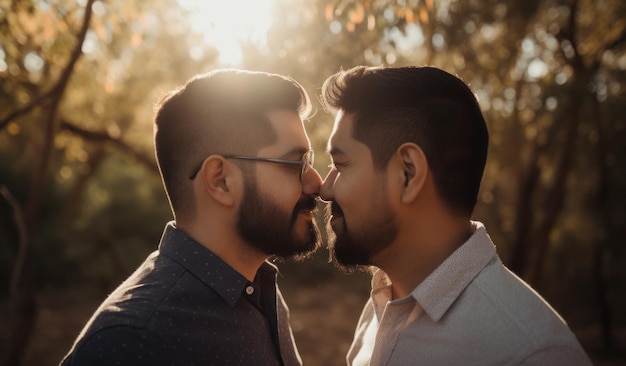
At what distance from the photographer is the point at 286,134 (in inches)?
105

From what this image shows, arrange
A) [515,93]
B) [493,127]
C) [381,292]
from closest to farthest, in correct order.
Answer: [381,292]
[515,93]
[493,127]

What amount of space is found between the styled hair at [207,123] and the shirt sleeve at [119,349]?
66 centimetres

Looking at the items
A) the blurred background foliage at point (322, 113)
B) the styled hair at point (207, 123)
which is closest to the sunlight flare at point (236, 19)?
the blurred background foliage at point (322, 113)

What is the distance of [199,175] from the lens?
2.51 meters

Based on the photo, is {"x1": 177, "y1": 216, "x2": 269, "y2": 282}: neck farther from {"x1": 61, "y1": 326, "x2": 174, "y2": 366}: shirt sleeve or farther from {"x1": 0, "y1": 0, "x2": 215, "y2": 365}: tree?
{"x1": 0, "y1": 0, "x2": 215, "y2": 365}: tree

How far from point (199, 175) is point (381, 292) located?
921 mm

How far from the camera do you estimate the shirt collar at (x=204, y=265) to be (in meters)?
2.32

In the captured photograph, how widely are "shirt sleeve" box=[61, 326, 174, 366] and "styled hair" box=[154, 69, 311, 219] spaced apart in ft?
2.18

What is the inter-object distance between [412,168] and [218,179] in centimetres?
83

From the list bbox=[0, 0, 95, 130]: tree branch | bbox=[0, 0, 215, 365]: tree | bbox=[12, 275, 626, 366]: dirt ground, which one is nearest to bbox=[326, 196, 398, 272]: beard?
bbox=[0, 0, 215, 365]: tree

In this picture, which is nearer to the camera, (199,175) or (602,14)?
(199,175)

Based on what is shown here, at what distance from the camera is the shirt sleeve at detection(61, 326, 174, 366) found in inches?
75.7

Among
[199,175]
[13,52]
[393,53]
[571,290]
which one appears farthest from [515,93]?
[199,175]

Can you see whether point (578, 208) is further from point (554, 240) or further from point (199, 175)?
point (199, 175)
